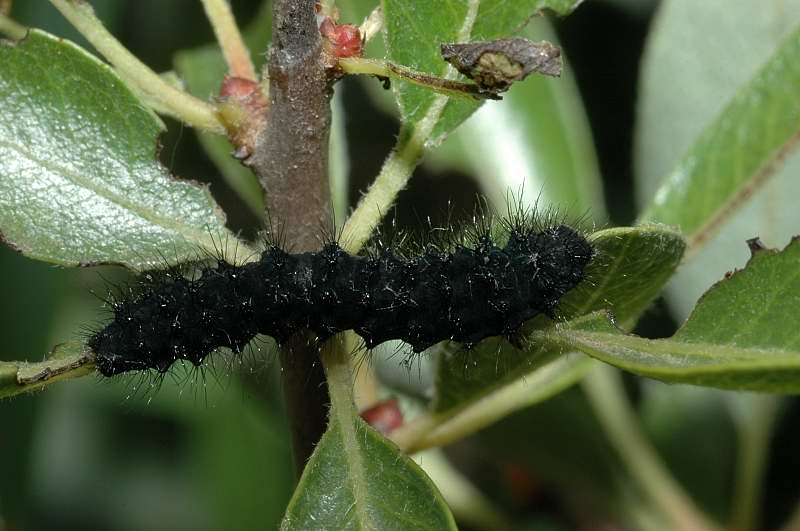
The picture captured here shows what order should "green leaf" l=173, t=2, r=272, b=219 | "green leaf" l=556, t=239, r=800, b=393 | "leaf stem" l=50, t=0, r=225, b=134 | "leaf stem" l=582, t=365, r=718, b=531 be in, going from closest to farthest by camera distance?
"green leaf" l=556, t=239, r=800, b=393
"leaf stem" l=50, t=0, r=225, b=134
"green leaf" l=173, t=2, r=272, b=219
"leaf stem" l=582, t=365, r=718, b=531

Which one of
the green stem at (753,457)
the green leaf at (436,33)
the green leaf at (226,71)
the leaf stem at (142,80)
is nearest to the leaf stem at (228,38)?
the leaf stem at (142,80)

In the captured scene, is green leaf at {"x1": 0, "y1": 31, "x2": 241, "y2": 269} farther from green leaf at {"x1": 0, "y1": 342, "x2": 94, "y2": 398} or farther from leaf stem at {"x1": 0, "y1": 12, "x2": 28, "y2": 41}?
leaf stem at {"x1": 0, "y1": 12, "x2": 28, "y2": 41}

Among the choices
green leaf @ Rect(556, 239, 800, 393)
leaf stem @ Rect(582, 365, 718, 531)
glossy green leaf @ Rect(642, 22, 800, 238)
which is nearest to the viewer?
green leaf @ Rect(556, 239, 800, 393)

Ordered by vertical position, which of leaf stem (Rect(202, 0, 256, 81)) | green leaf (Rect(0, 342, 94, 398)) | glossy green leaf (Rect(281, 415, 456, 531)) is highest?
leaf stem (Rect(202, 0, 256, 81))

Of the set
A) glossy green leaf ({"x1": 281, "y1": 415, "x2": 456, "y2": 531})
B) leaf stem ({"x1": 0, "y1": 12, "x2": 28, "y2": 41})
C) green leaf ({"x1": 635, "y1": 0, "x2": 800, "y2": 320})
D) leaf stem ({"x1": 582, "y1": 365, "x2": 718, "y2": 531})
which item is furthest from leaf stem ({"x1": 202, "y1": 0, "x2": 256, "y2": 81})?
leaf stem ({"x1": 582, "y1": 365, "x2": 718, "y2": 531})

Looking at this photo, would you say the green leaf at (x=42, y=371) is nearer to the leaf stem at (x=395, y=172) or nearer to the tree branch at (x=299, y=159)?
the tree branch at (x=299, y=159)

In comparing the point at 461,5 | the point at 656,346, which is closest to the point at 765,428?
the point at 656,346

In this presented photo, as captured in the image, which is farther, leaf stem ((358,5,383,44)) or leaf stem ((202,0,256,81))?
leaf stem ((202,0,256,81))

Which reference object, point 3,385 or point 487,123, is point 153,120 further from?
point 487,123
